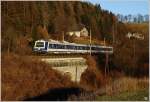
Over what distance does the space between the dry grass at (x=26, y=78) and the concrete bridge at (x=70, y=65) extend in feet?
0.38

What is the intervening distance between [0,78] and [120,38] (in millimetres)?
2745

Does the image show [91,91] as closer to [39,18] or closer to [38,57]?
[38,57]

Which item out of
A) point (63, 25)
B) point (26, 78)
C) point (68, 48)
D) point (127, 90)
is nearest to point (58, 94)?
point (26, 78)

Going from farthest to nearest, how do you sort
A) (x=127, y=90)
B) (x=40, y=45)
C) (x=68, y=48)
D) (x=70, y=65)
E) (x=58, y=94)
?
1. (x=68, y=48)
2. (x=70, y=65)
3. (x=40, y=45)
4. (x=127, y=90)
5. (x=58, y=94)

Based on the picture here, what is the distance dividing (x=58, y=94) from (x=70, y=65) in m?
0.74

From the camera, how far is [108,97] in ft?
23.9

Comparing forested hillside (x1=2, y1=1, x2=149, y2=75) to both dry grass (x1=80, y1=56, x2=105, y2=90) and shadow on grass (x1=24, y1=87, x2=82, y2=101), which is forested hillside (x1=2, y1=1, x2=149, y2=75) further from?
shadow on grass (x1=24, y1=87, x2=82, y2=101)

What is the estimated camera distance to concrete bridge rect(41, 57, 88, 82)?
7926 millimetres

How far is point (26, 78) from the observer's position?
25.2 feet

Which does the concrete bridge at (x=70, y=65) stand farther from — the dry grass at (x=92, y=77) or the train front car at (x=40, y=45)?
the train front car at (x=40, y=45)

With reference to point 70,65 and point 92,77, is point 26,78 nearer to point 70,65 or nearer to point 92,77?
point 70,65

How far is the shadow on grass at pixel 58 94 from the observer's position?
739cm

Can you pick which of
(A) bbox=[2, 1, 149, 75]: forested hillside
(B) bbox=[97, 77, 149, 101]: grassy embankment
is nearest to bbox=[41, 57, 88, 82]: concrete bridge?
(A) bbox=[2, 1, 149, 75]: forested hillside

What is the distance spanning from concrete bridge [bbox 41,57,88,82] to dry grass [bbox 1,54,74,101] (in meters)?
0.12
